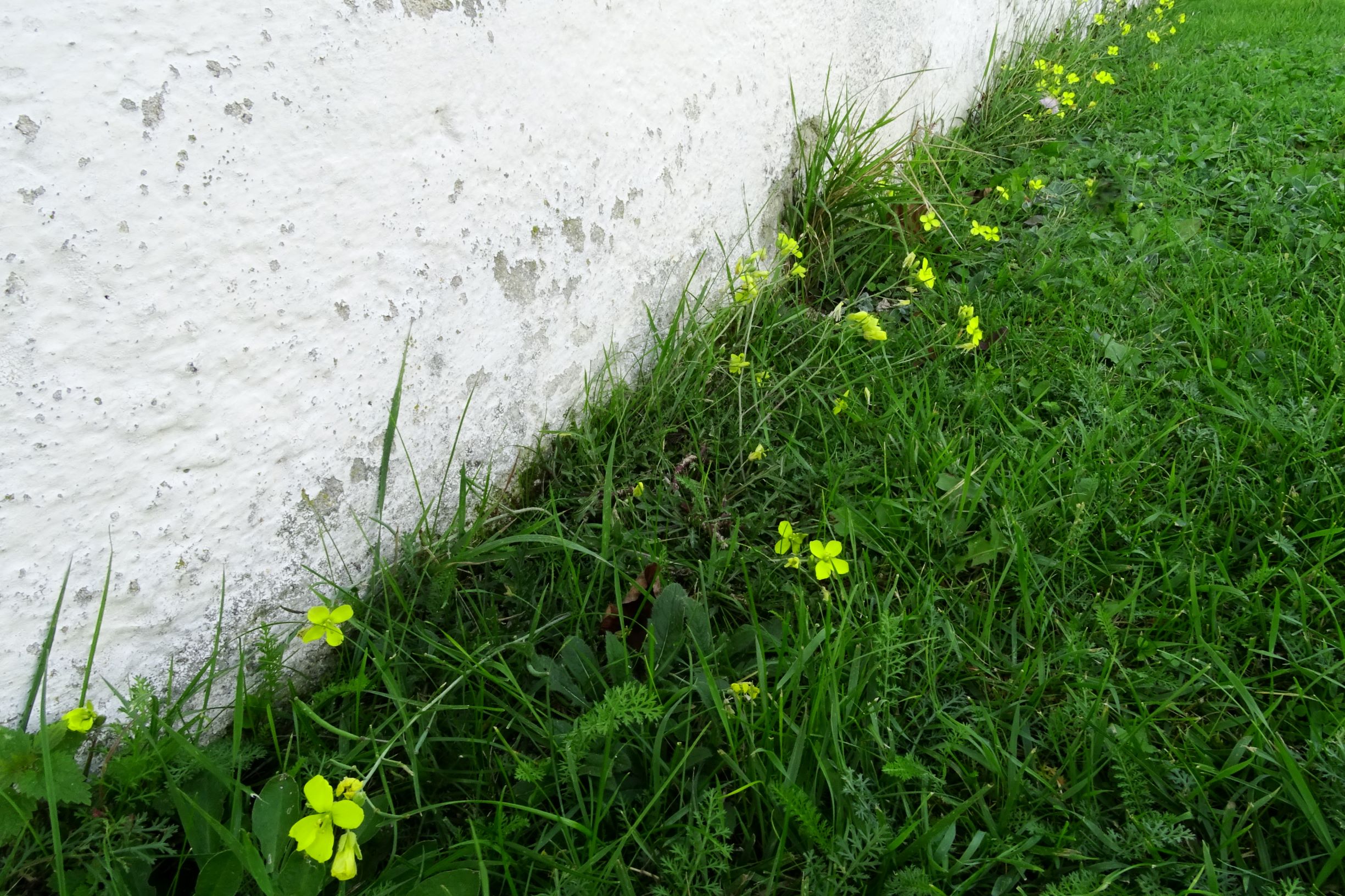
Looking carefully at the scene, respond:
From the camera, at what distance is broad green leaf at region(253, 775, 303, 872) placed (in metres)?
1.02

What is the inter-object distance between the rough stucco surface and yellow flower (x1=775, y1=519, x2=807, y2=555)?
1.88 feet

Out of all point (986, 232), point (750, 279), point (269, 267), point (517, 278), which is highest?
point (269, 267)

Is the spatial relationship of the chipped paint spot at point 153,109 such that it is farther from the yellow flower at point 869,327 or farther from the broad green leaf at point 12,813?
the yellow flower at point 869,327

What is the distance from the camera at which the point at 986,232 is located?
2.47 m

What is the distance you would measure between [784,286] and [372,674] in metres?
1.53

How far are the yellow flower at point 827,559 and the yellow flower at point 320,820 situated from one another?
77 centimetres

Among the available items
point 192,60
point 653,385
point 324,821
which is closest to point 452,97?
point 192,60

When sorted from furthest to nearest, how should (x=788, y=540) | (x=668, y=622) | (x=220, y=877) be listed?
(x=788, y=540) < (x=668, y=622) < (x=220, y=877)

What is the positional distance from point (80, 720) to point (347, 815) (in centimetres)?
38

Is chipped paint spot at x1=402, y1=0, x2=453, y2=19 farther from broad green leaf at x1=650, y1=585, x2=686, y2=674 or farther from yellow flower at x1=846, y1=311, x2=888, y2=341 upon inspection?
yellow flower at x1=846, y1=311, x2=888, y2=341

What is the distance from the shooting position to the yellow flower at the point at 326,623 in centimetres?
115

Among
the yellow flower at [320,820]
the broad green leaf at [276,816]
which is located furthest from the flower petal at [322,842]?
the broad green leaf at [276,816]

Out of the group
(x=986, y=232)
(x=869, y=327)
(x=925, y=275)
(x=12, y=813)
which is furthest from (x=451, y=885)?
(x=986, y=232)

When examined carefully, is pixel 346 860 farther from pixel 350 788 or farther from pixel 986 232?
pixel 986 232
